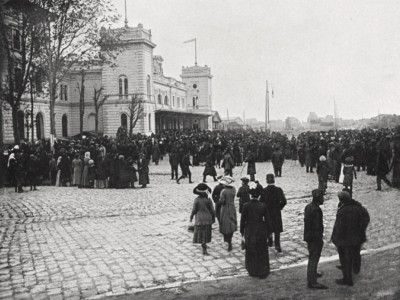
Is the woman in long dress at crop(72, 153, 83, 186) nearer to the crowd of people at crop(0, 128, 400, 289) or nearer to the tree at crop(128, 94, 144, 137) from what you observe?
the crowd of people at crop(0, 128, 400, 289)

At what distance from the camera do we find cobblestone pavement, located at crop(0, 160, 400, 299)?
7113mm

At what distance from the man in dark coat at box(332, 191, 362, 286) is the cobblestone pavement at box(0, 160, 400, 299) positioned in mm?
1366

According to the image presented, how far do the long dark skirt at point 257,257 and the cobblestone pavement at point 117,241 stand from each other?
17.8 inches

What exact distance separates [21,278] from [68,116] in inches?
1870

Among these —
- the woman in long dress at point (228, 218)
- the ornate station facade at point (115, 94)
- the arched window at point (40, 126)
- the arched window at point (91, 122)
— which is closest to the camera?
the woman in long dress at point (228, 218)

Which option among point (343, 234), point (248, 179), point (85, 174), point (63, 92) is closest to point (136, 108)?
point (63, 92)

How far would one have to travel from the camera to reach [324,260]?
7969mm

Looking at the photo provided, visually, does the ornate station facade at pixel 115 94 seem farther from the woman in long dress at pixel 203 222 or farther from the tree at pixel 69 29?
the woman in long dress at pixel 203 222

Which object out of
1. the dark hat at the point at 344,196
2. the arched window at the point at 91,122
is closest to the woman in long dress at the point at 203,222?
the dark hat at the point at 344,196

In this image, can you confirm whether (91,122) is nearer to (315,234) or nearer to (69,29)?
(69,29)

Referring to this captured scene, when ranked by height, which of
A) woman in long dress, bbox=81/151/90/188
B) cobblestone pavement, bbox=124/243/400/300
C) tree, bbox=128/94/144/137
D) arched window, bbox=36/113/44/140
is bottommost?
cobblestone pavement, bbox=124/243/400/300

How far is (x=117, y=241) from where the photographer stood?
941cm

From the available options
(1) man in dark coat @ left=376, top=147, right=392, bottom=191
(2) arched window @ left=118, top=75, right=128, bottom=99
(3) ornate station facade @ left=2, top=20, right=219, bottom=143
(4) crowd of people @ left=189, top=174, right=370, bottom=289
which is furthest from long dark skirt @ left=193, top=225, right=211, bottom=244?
(2) arched window @ left=118, top=75, right=128, bottom=99

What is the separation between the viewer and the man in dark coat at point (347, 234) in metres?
6.61
